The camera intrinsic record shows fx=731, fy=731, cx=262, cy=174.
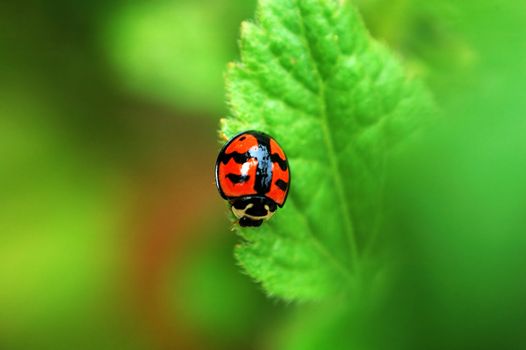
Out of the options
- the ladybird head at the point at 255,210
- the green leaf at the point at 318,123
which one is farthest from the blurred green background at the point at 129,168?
the ladybird head at the point at 255,210

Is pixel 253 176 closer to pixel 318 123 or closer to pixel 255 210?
pixel 255 210

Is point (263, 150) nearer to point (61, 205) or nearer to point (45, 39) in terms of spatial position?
point (61, 205)

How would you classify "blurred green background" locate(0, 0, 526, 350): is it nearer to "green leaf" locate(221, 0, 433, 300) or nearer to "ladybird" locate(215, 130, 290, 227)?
"green leaf" locate(221, 0, 433, 300)

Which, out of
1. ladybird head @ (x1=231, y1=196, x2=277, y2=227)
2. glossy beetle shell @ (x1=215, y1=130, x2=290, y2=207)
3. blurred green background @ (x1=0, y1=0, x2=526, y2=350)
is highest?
blurred green background @ (x1=0, y1=0, x2=526, y2=350)

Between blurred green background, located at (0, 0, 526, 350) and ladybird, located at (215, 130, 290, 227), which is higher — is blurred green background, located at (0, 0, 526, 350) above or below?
above

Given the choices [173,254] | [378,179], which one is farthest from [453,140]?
[173,254]

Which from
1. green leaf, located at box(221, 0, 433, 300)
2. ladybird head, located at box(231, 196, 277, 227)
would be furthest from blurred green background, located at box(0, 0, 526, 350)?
ladybird head, located at box(231, 196, 277, 227)

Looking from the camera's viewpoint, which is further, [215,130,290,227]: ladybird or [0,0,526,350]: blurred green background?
[0,0,526,350]: blurred green background
